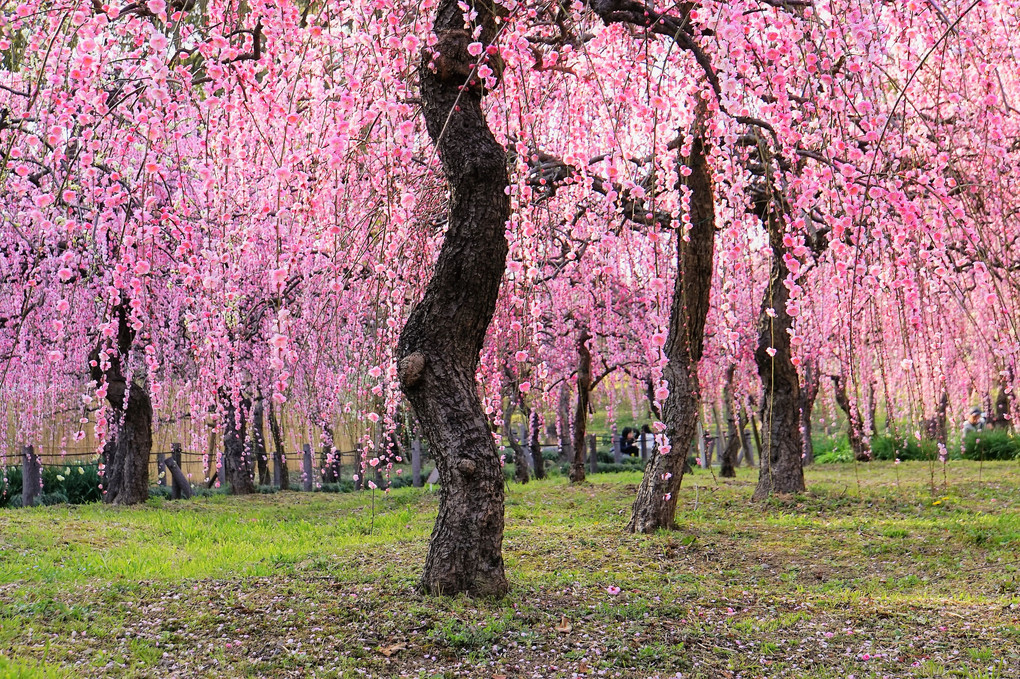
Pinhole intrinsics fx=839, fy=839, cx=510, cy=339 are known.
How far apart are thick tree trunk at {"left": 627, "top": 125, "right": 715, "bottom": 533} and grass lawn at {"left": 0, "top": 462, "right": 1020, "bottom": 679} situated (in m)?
0.38

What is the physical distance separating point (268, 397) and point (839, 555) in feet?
30.1

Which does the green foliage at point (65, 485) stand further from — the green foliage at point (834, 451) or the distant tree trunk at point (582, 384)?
the green foliage at point (834, 451)

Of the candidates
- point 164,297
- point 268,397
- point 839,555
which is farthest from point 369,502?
point 839,555

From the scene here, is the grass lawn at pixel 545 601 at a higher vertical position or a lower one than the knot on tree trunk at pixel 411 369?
lower

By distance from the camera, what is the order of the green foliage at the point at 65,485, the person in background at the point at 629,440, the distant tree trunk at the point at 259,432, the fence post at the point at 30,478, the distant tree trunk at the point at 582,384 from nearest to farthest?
the fence post at the point at 30,478, the green foliage at the point at 65,485, the distant tree trunk at the point at 582,384, the distant tree trunk at the point at 259,432, the person in background at the point at 629,440

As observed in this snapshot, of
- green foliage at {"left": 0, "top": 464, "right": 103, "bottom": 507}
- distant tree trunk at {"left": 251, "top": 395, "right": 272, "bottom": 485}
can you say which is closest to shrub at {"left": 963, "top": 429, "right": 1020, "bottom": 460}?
distant tree trunk at {"left": 251, "top": 395, "right": 272, "bottom": 485}

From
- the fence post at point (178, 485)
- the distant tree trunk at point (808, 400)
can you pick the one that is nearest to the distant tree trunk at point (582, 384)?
the distant tree trunk at point (808, 400)

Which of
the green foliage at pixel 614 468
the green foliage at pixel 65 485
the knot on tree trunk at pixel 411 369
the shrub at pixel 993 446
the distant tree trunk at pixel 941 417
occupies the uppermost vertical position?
the knot on tree trunk at pixel 411 369

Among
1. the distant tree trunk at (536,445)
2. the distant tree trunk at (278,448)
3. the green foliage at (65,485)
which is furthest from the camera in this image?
the distant tree trunk at (536,445)

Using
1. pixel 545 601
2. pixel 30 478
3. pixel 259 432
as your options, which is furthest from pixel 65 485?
pixel 545 601

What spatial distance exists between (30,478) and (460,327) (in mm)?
9544

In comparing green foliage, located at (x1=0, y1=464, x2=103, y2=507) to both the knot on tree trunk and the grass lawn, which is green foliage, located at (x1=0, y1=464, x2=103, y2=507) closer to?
the grass lawn

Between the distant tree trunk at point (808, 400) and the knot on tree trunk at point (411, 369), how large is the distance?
28.8 ft

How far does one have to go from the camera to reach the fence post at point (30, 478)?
1192 cm
